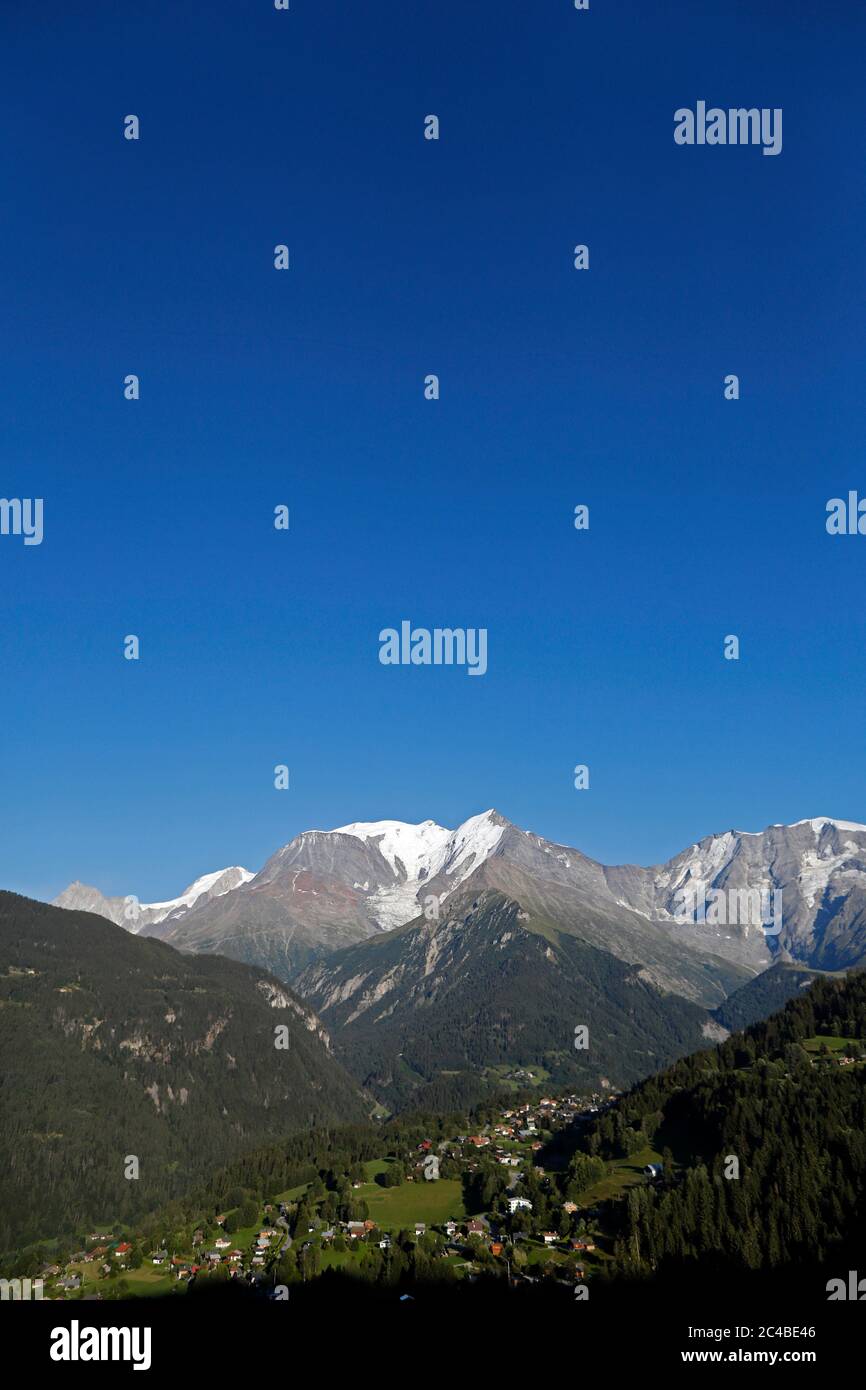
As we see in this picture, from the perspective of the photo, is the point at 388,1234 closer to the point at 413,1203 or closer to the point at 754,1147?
the point at 413,1203

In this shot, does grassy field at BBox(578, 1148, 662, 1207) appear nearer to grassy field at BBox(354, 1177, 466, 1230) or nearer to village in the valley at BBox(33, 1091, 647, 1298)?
village in the valley at BBox(33, 1091, 647, 1298)

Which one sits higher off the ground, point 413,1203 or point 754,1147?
point 754,1147

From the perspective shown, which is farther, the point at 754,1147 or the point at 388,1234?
the point at 388,1234

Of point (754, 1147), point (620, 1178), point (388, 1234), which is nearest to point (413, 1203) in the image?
point (388, 1234)

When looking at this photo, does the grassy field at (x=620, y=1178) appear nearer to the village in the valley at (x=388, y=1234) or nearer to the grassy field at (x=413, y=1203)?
the village in the valley at (x=388, y=1234)

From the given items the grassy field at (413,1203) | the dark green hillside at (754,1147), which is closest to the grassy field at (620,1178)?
the dark green hillside at (754,1147)

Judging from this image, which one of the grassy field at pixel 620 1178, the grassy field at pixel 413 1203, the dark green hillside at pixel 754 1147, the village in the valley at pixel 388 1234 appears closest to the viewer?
the dark green hillside at pixel 754 1147
